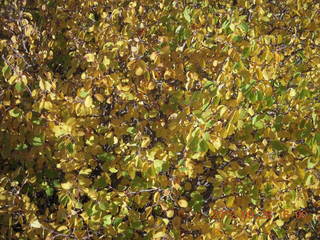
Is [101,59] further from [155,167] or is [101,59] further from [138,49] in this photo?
[155,167]

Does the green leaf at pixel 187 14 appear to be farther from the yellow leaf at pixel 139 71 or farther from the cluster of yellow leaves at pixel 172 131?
the yellow leaf at pixel 139 71

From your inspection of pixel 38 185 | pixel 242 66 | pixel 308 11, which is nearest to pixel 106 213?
pixel 38 185

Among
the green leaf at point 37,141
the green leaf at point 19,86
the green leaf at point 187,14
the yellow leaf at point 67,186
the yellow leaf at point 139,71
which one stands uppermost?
the green leaf at point 187,14

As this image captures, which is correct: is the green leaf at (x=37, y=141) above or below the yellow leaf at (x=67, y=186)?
above

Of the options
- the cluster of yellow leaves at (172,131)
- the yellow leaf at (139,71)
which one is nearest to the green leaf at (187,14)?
the cluster of yellow leaves at (172,131)

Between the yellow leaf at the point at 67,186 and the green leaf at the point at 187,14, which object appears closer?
the yellow leaf at the point at 67,186

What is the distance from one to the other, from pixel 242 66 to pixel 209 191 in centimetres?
111

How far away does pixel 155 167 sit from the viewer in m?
1.98
